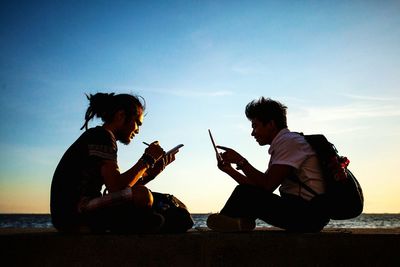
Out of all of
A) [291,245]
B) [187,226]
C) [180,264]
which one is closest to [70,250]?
[180,264]

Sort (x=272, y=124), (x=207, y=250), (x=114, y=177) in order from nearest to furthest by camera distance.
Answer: (x=207, y=250) → (x=114, y=177) → (x=272, y=124)

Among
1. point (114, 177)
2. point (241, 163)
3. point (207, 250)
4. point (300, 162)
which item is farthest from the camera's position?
point (241, 163)

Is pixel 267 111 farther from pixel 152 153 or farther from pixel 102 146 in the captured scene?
pixel 102 146

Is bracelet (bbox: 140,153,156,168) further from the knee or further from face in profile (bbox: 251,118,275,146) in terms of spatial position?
face in profile (bbox: 251,118,275,146)

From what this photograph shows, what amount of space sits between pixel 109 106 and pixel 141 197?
958 mm

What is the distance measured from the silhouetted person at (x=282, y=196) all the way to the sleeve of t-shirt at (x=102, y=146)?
1.03 meters

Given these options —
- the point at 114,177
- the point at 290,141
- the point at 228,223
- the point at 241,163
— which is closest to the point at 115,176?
the point at 114,177

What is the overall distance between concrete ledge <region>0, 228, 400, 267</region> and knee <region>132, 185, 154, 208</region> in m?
0.28

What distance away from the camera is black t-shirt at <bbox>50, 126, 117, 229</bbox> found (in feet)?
8.32

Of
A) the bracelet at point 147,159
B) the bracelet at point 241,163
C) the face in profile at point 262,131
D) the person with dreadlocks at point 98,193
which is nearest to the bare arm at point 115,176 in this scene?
the person with dreadlocks at point 98,193

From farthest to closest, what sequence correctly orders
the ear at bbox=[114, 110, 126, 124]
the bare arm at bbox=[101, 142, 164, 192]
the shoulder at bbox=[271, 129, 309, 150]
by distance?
the ear at bbox=[114, 110, 126, 124], the shoulder at bbox=[271, 129, 309, 150], the bare arm at bbox=[101, 142, 164, 192]

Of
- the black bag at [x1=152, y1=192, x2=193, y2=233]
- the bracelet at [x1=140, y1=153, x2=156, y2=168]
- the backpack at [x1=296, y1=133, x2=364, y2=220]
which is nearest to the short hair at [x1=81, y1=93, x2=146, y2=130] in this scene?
the bracelet at [x1=140, y1=153, x2=156, y2=168]

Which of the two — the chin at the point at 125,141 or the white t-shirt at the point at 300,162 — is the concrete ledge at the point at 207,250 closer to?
the white t-shirt at the point at 300,162

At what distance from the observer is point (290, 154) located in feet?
9.08
